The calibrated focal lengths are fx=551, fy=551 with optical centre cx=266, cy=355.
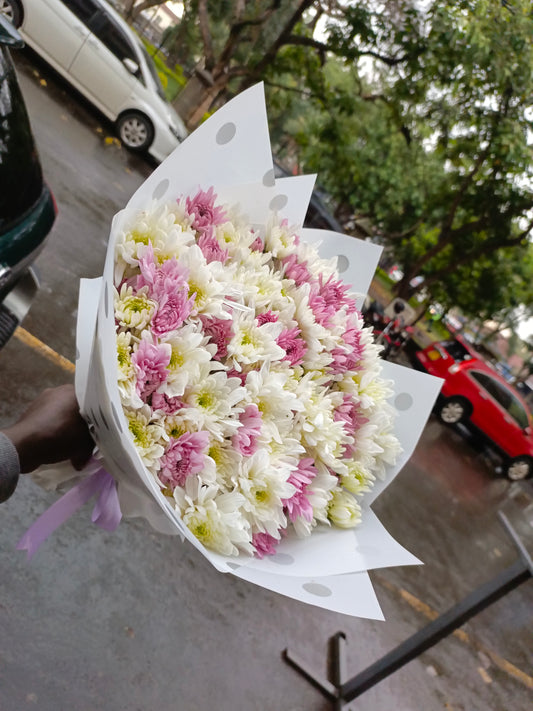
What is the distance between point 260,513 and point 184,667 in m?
2.14

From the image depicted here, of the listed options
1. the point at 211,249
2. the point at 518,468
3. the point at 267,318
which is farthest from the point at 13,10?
the point at 518,468

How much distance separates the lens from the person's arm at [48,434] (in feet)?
3.55

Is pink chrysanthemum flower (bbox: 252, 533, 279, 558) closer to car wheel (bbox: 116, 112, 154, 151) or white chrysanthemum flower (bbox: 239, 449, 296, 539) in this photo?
white chrysanthemum flower (bbox: 239, 449, 296, 539)

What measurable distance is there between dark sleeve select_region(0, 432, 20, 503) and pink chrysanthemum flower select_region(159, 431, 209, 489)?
0.27 metres

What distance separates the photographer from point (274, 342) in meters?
1.14

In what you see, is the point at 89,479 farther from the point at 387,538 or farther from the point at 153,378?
the point at 387,538

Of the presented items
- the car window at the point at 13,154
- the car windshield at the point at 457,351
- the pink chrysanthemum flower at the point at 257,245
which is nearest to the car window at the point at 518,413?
the car windshield at the point at 457,351

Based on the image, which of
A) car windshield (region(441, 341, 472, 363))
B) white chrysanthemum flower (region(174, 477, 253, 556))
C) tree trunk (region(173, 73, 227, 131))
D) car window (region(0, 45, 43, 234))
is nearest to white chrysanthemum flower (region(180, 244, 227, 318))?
white chrysanthemum flower (region(174, 477, 253, 556))

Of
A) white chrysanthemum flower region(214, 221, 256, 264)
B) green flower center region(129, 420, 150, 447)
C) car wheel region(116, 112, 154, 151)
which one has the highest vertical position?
white chrysanthemum flower region(214, 221, 256, 264)

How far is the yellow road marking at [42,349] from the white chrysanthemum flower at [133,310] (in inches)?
122

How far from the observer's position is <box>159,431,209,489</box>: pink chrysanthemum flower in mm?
984

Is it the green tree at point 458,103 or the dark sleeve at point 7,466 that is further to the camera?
the green tree at point 458,103

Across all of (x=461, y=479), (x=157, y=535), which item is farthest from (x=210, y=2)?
(x=157, y=535)

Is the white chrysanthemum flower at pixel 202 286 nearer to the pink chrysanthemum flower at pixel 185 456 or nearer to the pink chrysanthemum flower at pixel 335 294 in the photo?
the pink chrysanthemum flower at pixel 185 456
